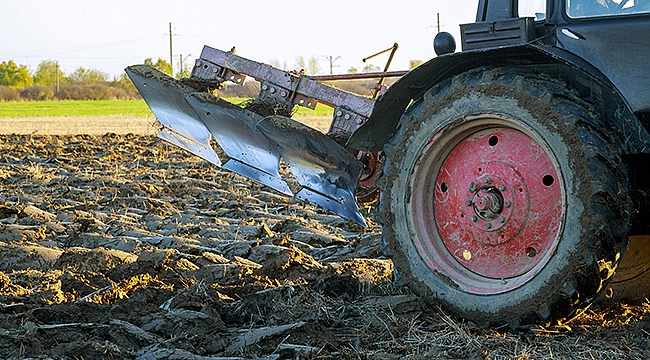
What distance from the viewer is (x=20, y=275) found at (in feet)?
16.2

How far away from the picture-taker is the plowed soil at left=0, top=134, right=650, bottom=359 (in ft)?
11.2

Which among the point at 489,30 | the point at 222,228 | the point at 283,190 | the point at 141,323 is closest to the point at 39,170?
the point at 222,228

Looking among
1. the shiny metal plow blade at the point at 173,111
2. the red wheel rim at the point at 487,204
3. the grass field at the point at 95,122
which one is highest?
the shiny metal plow blade at the point at 173,111

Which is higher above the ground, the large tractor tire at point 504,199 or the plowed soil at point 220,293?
the large tractor tire at point 504,199

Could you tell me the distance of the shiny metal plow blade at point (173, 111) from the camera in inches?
245

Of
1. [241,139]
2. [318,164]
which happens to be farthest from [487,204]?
[241,139]

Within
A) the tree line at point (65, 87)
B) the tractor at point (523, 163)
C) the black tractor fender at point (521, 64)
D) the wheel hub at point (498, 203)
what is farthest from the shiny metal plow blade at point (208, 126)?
the tree line at point (65, 87)

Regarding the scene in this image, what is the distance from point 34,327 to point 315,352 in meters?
1.32

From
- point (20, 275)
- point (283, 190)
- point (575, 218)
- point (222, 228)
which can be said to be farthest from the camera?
point (222, 228)

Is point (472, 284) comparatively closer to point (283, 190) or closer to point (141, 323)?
point (141, 323)

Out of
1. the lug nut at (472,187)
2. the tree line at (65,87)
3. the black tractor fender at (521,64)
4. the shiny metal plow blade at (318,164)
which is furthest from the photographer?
the tree line at (65,87)

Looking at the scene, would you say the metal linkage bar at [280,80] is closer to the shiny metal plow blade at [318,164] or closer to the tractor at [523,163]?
the shiny metal plow blade at [318,164]

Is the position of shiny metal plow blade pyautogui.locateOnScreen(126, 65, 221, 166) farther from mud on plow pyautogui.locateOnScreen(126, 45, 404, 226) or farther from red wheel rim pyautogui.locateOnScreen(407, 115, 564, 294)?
red wheel rim pyautogui.locateOnScreen(407, 115, 564, 294)

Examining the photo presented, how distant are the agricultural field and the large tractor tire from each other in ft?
0.65
